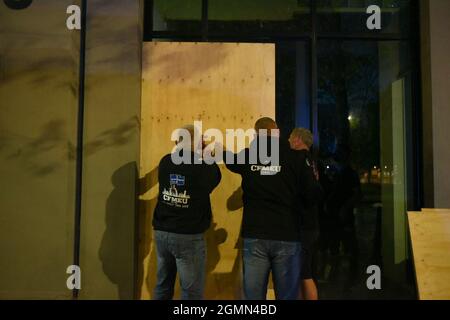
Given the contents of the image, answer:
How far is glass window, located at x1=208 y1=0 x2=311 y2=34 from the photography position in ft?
17.2

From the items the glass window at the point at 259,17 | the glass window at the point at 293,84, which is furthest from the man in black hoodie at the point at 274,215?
the glass window at the point at 259,17

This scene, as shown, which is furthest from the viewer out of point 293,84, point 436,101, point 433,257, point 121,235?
point 293,84

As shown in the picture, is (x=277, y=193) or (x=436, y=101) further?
(x=436, y=101)

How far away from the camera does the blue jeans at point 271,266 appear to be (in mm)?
3500

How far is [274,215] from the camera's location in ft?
11.6

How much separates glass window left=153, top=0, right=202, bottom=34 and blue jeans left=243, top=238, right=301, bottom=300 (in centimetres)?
281

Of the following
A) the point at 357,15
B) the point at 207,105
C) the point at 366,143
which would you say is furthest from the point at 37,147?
the point at 357,15

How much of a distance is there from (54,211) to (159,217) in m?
1.49

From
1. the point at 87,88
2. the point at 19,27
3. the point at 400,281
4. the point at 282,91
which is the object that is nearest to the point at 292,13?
the point at 282,91

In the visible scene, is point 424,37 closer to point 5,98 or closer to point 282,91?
point 282,91

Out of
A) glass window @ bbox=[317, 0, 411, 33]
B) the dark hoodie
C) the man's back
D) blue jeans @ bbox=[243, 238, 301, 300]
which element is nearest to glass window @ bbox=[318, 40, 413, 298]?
glass window @ bbox=[317, 0, 411, 33]

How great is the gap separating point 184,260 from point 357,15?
3.59m

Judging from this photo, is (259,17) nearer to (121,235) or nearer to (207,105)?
(207,105)

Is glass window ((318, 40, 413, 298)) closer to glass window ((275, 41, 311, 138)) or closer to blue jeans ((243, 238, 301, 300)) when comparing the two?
glass window ((275, 41, 311, 138))
